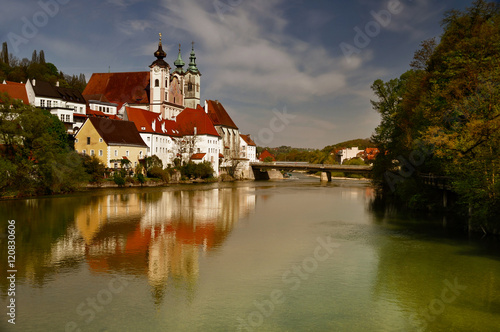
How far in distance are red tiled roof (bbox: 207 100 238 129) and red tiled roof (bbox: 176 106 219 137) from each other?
10218 millimetres

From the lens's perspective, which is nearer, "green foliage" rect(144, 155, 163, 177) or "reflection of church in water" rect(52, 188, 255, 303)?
"reflection of church in water" rect(52, 188, 255, 303)

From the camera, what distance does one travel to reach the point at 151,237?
21781 mm

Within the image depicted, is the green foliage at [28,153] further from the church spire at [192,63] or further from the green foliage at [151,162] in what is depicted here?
the church spire at [192,63]

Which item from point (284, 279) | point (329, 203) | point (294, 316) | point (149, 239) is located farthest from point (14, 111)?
point (294, 316)

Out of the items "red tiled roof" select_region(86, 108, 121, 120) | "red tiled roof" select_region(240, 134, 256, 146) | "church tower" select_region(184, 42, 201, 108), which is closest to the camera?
"red tiled roof" select_region(86, 108, 121, 120)

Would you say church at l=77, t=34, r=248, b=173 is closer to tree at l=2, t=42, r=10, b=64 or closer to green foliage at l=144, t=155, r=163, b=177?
green foliage at l=144, t=155, r=163, b=177

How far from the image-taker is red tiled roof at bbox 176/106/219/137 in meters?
80.8

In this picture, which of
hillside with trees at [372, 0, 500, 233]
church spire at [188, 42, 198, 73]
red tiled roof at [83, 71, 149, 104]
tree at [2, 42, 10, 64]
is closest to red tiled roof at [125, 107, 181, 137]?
red tiled roof at [83, 71, 149, 104]

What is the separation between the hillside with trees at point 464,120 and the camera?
69.2 feet

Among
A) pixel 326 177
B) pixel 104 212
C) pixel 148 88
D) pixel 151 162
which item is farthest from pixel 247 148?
pixel 104 212

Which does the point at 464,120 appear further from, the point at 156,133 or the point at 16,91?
the point at 16,91

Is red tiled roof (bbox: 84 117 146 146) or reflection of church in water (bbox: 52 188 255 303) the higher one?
red tiled roof (bbox: 84 117 146 146)

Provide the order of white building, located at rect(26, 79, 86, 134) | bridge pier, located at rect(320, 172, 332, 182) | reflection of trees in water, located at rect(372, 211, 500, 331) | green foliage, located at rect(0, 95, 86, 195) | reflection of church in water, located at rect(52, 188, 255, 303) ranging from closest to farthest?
reflection of trees in water, located at rect(372, 211, 500, 331) → reflection of church in water, located at rect(52, 188, 255, 303) → green foliage, located at rect(0, 95, 86, 195) → white building, located at rect(26, 79, 86, 134) → bridge pier, located at rect(320, 172, 332, 182)

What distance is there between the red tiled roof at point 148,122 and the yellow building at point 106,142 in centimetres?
623
